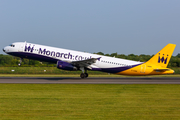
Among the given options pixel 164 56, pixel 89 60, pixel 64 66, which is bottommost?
pixel 64 66

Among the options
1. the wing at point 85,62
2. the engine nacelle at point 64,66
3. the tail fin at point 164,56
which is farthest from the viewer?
the tail fin at point 164,56

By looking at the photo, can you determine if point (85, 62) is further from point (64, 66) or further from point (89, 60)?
point (64, 66)

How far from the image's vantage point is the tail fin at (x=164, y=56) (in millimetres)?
37719

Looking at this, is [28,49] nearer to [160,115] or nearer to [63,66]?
[63,66]

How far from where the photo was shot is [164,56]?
3806cm

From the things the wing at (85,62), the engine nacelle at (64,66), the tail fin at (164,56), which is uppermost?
the tail fin at (164,56)

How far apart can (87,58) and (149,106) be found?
24758mm

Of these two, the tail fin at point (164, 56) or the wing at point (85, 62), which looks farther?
the tail fin at point (164, 56)

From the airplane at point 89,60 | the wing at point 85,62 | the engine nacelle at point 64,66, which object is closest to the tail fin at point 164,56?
the airplane at point 89,60

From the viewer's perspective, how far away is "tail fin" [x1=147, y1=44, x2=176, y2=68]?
37.7 metres

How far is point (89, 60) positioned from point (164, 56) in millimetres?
13303

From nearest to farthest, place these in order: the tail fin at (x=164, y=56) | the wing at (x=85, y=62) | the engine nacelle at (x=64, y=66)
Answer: the engine nacelle at (x=64, y=66) → the wing at (x=85, y=62) → the tail fin at (x=164, y=56)

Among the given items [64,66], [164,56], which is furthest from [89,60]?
[164,56]

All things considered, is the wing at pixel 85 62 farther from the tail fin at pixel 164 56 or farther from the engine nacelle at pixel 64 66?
the tail fin at pixel 164 56
